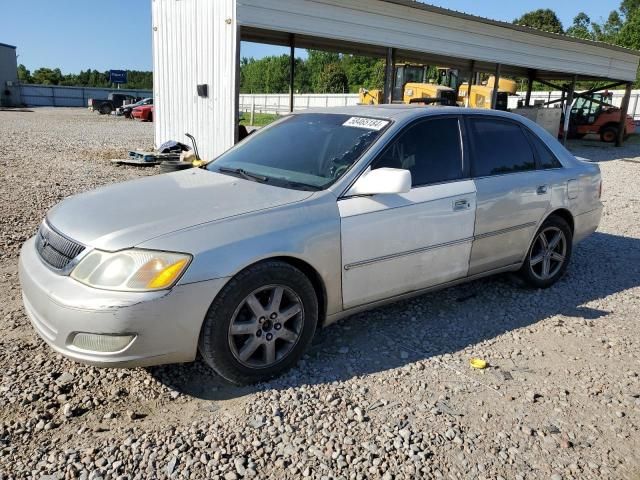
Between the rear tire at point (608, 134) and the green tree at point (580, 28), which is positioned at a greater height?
the green tree at point (580, 28)

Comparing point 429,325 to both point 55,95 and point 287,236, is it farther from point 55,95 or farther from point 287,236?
point 55,95

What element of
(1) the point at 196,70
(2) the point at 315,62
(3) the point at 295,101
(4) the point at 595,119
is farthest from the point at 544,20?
(1) the point at 196,70

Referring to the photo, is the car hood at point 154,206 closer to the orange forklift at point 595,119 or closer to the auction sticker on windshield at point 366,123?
the auction sticker on windshield at point 366,123

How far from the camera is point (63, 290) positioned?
2.65m

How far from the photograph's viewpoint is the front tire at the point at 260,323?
280 centimetres

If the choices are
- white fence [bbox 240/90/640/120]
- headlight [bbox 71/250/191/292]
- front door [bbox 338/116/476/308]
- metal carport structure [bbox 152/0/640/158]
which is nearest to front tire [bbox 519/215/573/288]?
front door [bbox 338/116/476/308]

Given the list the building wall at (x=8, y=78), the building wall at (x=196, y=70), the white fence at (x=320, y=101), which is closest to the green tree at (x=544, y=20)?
the white fence at (x=320, y=101)

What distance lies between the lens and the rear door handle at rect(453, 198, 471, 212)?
12.5ft

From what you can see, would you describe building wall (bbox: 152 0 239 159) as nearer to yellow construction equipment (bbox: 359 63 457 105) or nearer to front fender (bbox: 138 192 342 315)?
front fender (bbox: 138 192 342 315)

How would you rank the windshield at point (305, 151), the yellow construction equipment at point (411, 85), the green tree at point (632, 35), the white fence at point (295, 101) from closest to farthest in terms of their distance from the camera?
the windshield at point (305, 151) < the yellow construction equipment at point (411, 85) < the white fence at point (295, 101) < the green tree at point (632, 35)

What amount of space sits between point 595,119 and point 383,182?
25910 mm

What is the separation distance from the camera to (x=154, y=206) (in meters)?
3.06

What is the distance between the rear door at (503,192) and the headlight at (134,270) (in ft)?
7.83

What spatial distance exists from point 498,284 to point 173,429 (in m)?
3.41
